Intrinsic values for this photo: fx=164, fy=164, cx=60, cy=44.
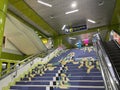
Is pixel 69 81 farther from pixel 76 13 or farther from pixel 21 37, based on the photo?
pixel 21 37

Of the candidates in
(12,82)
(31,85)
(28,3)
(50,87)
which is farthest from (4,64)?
(50,87)

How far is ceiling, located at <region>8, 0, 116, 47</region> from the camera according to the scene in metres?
10.4

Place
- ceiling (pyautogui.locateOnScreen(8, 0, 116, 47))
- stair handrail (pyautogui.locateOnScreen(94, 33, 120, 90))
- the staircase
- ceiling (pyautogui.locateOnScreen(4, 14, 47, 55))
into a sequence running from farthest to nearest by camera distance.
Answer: ceiling (pyautogui.locateOnScreen(4, 14, 47, 55)), ceiling (pyautogui.locateOnScreen(8, 0, 116, 47)), the staircase, stair handrail (pyautogui.locateOnScreen(94, 33, 120, 90))

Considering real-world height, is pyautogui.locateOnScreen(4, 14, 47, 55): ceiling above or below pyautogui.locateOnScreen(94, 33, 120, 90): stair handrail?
above

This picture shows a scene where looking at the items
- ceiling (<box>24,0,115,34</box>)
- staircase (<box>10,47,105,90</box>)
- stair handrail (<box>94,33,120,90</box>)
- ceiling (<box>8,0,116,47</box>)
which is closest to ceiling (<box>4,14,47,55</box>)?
ceiling (<box>8,0,116,47</box>)

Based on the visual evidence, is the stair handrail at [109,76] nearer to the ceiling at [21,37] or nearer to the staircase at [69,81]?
the staircase at [69,81]

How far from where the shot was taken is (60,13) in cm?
1195

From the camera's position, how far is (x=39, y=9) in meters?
11.1

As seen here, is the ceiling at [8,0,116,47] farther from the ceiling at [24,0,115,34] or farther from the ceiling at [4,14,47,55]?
the ceiling at [4,14,47,55]

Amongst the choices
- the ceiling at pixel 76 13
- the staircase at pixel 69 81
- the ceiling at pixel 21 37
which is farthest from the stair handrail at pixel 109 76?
the ceiling at pixel 21 37

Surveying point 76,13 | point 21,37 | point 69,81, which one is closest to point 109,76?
point 69,81

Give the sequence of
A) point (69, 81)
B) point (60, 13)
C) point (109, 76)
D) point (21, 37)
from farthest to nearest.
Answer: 1. point (21, 37)
2. point (60, 13)
3. point (69, 81)
4. point (109, 76)

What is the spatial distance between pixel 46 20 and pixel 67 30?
203 centimetres

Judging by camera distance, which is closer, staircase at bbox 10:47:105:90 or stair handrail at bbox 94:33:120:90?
stair handrail at bbox 94:33:120:90
